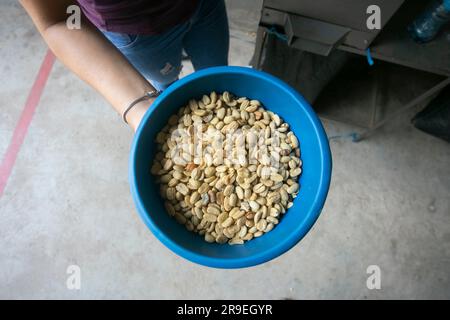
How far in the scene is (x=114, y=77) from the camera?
0.66 meters

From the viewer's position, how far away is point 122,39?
709 mm

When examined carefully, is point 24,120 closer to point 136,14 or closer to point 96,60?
point 96,60

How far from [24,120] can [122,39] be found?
3.24ft

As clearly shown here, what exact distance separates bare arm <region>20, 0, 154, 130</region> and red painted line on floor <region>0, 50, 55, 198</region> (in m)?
0.92

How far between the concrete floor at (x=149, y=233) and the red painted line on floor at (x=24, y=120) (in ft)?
0.08

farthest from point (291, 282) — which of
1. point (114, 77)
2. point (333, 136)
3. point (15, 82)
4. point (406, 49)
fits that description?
point (15, 82)

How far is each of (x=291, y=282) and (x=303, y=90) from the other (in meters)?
0.74

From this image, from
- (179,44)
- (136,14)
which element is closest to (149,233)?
(179,44)

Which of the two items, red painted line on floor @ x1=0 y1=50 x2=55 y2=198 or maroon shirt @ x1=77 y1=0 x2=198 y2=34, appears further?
red painted line on floor @ x1=0 y1=50 x2=55 y2=198

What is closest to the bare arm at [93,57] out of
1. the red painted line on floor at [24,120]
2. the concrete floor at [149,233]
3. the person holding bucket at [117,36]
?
the person holding bucket at [117,36]

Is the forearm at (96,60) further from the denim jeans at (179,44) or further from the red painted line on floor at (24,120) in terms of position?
the red painted line on floor at (24,120)

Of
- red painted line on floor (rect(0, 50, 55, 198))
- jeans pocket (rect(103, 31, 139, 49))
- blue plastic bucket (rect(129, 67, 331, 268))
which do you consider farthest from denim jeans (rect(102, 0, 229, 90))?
red painted line on floor (rect(0, 50, 55, 198))

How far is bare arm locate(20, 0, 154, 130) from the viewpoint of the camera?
65 centimetres

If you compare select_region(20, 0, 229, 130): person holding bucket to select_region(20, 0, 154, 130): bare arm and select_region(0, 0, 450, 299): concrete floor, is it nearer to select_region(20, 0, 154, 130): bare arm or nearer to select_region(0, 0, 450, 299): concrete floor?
select_region(20, 0, 154, 130): bare arm
